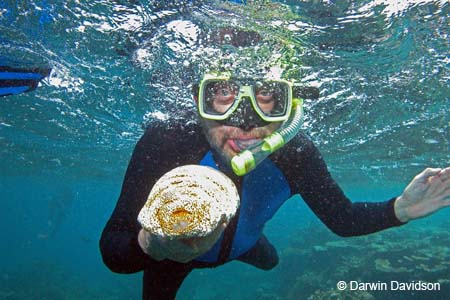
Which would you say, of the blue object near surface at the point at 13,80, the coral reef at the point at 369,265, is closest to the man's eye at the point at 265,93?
the blue object near surface at the point at 13,80

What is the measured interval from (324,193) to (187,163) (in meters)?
2.54

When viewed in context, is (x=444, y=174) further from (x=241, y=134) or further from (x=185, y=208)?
(x=185, y=208)

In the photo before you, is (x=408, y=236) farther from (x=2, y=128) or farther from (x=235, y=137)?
(x=2, y=128)

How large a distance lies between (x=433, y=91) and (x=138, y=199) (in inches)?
387

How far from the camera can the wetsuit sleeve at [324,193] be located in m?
5.29

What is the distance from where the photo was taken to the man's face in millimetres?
4508

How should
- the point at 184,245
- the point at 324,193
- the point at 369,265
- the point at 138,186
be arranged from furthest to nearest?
the point at 369,265 → the point at 324,193 → the point at 138,186 → the point at 184,245

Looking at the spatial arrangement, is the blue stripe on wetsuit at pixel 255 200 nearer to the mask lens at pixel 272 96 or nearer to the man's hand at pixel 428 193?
the mask lens at pixel 272 96

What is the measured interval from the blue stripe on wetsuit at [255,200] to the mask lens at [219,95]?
2.76 feet

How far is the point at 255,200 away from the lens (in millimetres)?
5578

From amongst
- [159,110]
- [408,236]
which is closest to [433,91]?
[159,110]

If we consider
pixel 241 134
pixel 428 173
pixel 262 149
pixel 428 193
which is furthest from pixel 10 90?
pixel 428 193

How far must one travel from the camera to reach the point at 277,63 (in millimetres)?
7391

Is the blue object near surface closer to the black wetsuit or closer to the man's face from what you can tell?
the black wetsuit
